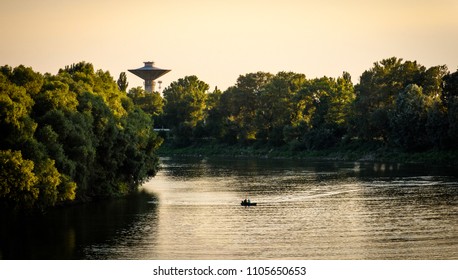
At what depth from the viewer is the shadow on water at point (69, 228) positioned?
41562 millimetres

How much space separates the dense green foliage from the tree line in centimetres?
3381

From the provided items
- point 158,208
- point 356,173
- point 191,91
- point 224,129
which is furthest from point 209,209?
point 191,91

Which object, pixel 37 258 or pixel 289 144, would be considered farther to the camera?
pixel 289 144

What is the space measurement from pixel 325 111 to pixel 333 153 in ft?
36.2

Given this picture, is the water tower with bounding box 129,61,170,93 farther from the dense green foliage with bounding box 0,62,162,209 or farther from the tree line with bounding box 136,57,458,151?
the dense green foliage with bounding box 0,62,162,209

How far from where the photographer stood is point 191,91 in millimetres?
153875

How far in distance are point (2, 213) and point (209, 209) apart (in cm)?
1111

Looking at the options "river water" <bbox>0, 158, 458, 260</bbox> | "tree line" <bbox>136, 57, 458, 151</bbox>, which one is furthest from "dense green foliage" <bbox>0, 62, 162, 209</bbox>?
"tree line" <bbox>136, 57, 458, 151</bbox>

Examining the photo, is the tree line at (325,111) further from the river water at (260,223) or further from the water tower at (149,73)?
the river water at (260,223)

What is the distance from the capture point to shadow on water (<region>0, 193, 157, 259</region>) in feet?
136

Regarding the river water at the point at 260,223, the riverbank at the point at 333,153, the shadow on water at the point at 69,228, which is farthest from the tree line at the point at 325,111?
the shadow on water at the point at 69,228

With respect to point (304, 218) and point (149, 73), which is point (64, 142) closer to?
point (304, 218)
